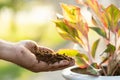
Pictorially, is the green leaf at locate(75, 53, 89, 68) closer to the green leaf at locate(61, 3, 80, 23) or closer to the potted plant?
the potted plant

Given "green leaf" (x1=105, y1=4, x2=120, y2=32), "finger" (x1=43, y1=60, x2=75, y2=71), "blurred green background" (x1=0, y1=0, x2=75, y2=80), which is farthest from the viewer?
"blurred green background" (x1=0, y1=0, x2=75, y2=80)

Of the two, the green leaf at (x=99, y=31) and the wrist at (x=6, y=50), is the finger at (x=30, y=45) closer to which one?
the wrist at (x=6, y=50)

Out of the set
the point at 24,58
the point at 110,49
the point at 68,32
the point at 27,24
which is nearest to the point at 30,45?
the point at 24,58

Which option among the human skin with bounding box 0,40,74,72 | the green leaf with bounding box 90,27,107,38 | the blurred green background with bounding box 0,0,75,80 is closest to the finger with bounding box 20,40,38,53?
the human skin with bounding box 0,40,74,72

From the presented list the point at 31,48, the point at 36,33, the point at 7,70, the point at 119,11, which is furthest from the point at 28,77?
the point at 119,11

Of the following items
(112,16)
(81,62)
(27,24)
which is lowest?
(81,62)

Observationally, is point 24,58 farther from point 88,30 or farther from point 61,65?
point 88,30

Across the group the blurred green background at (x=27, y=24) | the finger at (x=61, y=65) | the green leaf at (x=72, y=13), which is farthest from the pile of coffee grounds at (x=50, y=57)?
the blurred green background at (x=27, y=24)

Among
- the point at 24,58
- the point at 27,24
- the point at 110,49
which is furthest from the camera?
the point at 27,24
